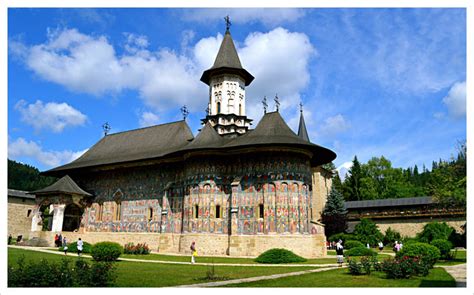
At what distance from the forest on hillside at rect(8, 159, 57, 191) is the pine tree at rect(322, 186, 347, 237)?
4305 centimetres

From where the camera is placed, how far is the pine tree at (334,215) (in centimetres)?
3716

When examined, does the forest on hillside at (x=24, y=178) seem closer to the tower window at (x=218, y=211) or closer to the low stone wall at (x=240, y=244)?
the low stone wall at (x=240, y=244)

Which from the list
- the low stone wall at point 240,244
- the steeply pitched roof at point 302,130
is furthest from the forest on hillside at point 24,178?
the low stone wall at point 240,244

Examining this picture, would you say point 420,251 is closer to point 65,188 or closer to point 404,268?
point 404,268

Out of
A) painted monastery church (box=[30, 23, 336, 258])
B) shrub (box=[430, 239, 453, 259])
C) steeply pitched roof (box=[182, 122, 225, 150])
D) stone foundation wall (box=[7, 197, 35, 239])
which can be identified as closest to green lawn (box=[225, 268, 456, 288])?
shrub (box=[430, 239, 453, 259])

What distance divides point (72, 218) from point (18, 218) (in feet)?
31.5

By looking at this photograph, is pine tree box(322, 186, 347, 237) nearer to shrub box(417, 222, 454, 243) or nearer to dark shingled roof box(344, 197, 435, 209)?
dark shingled roof box(344, 197, 435, 209)

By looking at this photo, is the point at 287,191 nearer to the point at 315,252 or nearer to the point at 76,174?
the point at 315,252

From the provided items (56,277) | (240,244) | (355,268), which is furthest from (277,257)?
(56,277)

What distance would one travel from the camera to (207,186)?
23047 millimetres

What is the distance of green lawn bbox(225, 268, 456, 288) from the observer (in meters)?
10.5

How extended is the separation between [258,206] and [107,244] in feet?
28.1

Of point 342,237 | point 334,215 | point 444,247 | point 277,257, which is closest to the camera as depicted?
point 277,257
